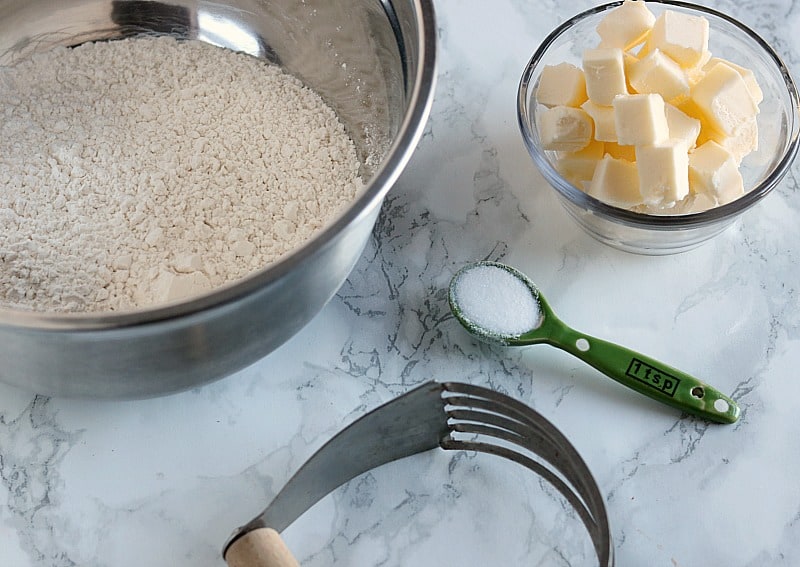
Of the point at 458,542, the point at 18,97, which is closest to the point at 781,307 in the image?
the point at 458,542

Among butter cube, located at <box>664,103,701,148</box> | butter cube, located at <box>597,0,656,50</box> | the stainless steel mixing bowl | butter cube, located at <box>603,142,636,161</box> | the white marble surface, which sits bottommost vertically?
the white marble surface

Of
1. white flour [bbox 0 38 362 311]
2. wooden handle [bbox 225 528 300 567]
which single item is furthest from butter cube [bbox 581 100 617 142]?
wooden handle [bbox 225 528 300 567]

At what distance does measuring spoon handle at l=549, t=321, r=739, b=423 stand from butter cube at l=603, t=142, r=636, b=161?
212 millimetres

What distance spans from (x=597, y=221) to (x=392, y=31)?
0.31 metres

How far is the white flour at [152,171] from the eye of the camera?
0.93 meters

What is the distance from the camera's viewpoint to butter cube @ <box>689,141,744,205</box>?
939 mm

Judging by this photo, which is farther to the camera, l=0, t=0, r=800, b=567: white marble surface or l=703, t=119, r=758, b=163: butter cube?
l=703, t=119, r=758, b=163: butter cube

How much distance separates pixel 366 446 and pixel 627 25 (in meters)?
0.54

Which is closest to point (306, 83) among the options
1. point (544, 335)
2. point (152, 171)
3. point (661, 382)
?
point (152, 171)

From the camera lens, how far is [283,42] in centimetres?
117

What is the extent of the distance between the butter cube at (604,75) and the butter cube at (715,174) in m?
0.11

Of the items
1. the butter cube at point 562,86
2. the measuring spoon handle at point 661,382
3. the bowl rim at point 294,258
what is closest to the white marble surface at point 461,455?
the measuring spoon handle at point 661,382

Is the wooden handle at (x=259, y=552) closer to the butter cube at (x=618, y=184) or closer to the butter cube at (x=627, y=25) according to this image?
the butter cube at (x=618, y=184)

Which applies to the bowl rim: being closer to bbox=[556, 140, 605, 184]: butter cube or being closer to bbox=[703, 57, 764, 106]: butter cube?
Answer: bbox=[556, 140, 605, 184]: butter cube
